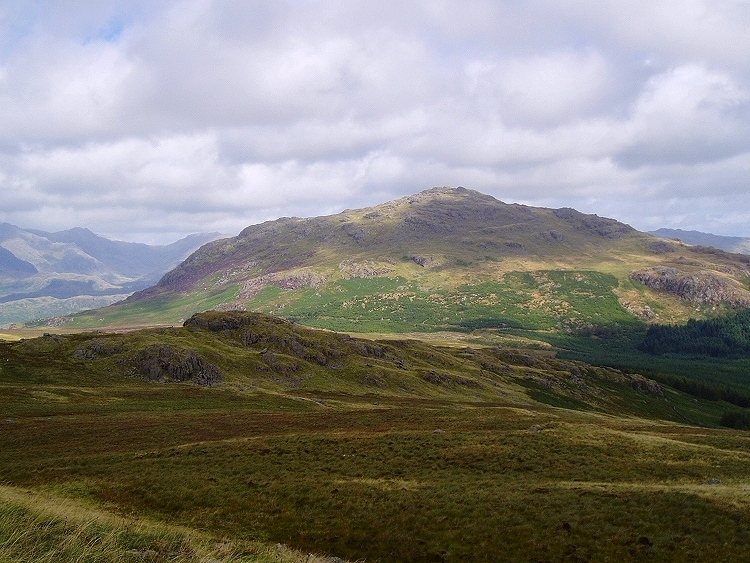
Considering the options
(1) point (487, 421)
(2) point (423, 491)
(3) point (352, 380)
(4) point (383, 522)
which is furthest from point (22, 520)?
(3) point (352, 380)

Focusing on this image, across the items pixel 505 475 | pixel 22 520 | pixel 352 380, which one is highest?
pixel 22 520

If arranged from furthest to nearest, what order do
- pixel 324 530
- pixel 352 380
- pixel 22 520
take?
pixel 352 380, pixel 324 530, pixel 22 520

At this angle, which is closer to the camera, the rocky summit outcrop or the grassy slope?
the grassy slope

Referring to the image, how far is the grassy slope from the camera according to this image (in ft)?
79.0

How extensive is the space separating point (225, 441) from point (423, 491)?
26.4m

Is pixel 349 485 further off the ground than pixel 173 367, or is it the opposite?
pixel 349 485

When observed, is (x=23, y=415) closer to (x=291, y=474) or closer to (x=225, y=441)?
(x=225, y=441)

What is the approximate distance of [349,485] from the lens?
35.7 m

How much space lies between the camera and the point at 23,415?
69062 mm

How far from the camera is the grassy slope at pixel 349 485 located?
2408 cm

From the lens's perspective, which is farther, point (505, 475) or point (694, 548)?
point (505, 475)

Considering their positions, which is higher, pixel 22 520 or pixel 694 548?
pixel 22 520

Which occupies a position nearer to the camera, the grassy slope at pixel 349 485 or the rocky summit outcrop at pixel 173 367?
the grassy slope at pixel 349 485

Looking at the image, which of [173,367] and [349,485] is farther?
[173,367]
